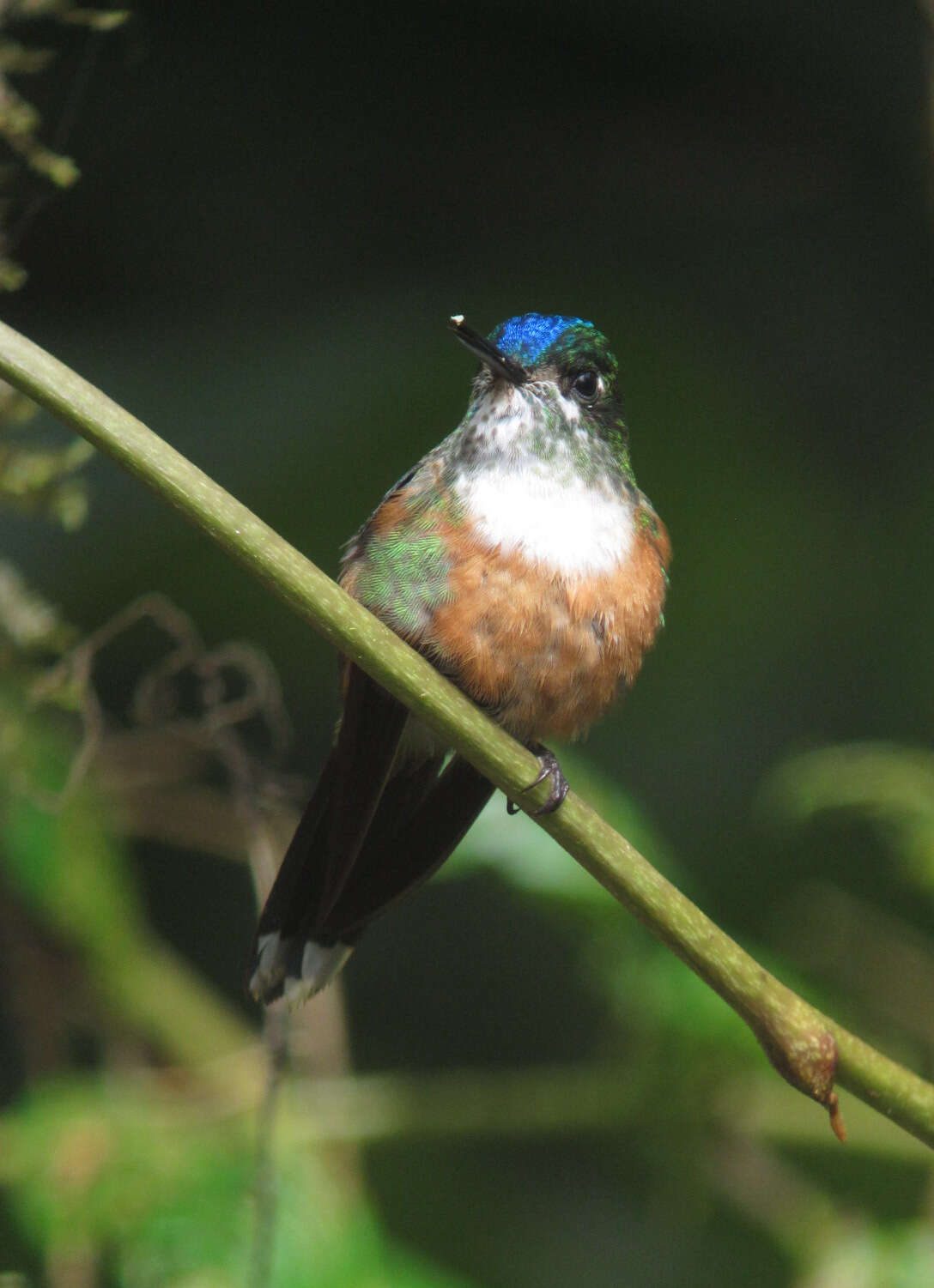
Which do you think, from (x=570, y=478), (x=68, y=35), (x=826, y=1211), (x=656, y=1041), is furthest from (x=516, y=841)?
(x=68, y=35)

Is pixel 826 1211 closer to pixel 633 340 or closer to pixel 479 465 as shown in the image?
pixel 479 465

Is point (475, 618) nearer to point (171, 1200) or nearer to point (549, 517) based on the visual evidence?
point (549, 517)

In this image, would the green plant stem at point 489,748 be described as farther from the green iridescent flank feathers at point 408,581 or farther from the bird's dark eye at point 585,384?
the bird's dark eye at point 585,384

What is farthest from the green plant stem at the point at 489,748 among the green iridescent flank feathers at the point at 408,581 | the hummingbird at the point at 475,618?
the green iridescent flank feathers at the point at 408,581

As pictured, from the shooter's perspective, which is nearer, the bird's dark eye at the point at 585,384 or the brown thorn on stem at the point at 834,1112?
the brown thorn on stem at the point at 834,1112

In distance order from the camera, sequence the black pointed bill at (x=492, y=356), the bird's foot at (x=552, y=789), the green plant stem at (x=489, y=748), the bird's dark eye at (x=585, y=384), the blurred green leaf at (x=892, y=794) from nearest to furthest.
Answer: the green plant stem at (x=489, y=748)
the bird's foot at (x=552, y=789)
the black pointed bill at (x=492, y=356)
the bird's dark eye at (x=585, y=384)
the blurred green leaf at (x=892, y=794)

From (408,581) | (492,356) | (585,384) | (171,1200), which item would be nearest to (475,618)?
(408,581)

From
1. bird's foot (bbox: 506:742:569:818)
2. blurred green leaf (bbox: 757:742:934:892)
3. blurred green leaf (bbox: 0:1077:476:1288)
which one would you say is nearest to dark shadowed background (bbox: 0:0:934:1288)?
blurred green leaf (bbox: 757:742:934:892)
